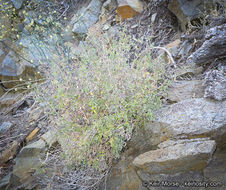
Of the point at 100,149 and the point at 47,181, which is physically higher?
the point at 100,149

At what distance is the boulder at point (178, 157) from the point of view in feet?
6.24

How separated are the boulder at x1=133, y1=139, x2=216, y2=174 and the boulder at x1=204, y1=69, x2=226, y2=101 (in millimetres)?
558

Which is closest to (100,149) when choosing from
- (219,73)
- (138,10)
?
(219,73)

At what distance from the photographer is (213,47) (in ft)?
9.04

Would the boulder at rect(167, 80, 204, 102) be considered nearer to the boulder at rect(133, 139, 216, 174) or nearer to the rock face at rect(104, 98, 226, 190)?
the rock face at rect(104, 98, 226, 190)

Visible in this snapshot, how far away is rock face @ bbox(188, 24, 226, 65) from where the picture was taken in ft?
8.79

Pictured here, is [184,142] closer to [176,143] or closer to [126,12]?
[176,143]

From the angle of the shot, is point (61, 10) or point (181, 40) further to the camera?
point (61, 10)

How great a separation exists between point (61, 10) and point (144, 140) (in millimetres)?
7272

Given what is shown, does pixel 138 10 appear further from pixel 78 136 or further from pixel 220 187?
pixel 220 187

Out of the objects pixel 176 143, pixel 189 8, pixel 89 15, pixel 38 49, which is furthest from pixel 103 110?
pixel 89 15

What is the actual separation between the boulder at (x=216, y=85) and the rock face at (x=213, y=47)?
0.46 m

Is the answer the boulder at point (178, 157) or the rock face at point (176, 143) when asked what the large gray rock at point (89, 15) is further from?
the boulder at point (178, 157)

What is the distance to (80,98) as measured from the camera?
2492 millimetres
